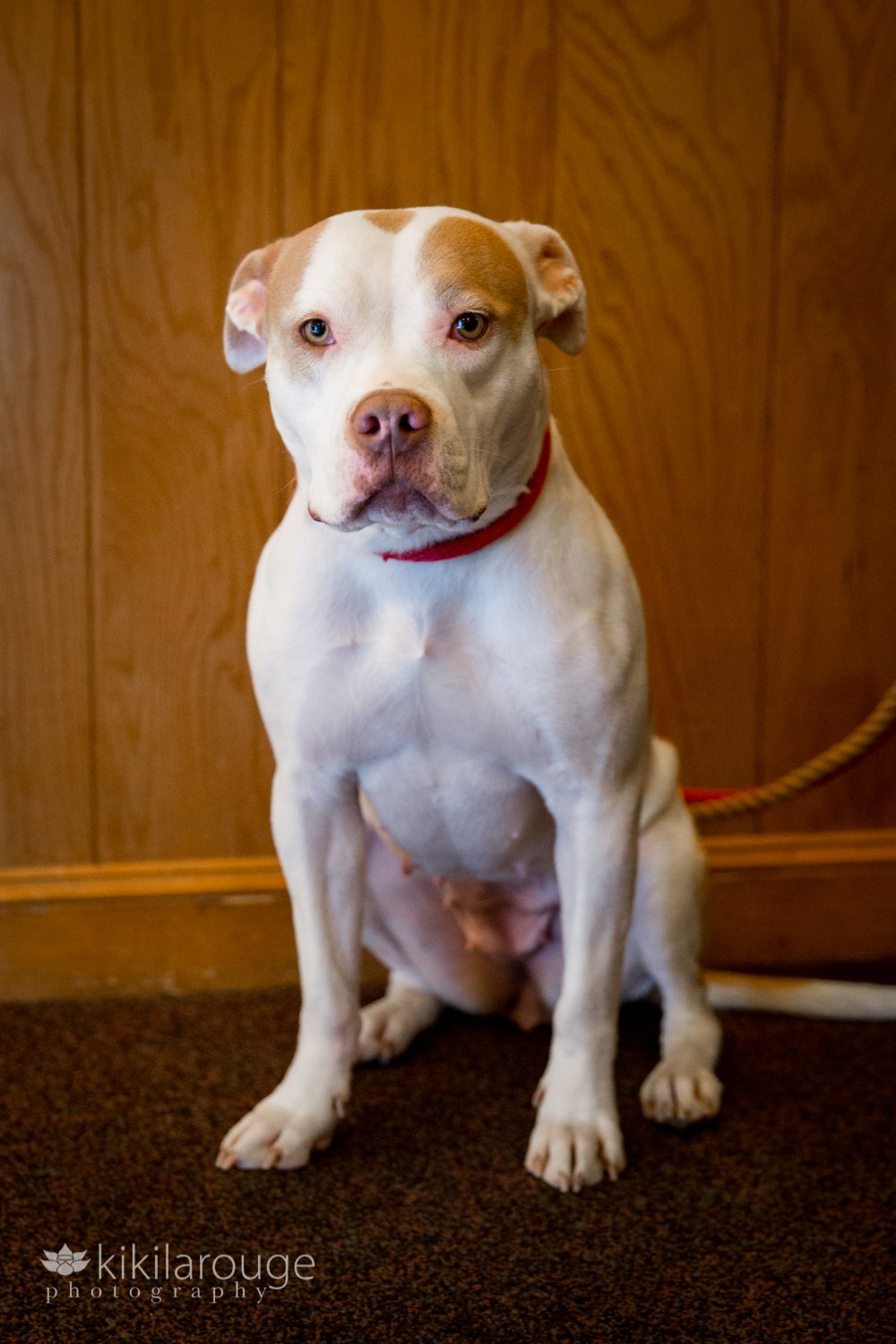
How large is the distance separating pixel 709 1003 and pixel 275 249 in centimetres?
121

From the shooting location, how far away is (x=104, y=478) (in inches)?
79.0

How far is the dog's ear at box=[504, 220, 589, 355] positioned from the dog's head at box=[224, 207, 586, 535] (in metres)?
0.04

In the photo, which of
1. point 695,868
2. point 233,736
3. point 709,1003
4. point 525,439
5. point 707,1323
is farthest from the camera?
point 233,736

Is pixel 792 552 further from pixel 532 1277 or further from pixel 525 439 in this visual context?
pixel 532 1277

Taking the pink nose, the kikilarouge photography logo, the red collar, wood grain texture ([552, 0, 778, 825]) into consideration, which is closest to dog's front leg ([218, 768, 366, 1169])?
the kikilarouge photography logo

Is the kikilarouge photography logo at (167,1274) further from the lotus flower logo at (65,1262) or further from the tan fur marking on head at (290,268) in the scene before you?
the tan fur marking on head at (290,268)

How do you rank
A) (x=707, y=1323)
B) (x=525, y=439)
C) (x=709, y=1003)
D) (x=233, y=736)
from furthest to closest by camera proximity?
(x=233, y=736) → (x=709, y=1003) → (x=525, y=439) → (x=707, y=1323)

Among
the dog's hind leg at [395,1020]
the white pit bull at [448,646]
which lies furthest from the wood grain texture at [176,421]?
the white pit bull at [448,646]

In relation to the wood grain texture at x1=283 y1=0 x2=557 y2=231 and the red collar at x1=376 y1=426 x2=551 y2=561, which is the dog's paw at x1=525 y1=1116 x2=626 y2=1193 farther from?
the wood grain texture at x1=283 y1=0 x2=557 y2=231

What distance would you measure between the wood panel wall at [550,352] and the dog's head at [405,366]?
666 millimetres

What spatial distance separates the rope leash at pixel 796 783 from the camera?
6.40 feet

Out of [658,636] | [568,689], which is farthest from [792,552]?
[568,689]

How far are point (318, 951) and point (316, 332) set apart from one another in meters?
0.73

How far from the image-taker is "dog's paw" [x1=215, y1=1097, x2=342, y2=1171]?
152 cm
